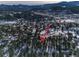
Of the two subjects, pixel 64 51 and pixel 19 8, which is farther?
pixel 19 8

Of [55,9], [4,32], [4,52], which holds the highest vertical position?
[55,9]

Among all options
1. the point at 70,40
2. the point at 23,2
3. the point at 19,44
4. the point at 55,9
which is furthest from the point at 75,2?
the point at 19,44

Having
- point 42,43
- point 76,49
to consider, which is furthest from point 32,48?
point 76,49

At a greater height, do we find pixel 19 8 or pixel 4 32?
pixel 19 8

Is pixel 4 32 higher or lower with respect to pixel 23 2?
lower

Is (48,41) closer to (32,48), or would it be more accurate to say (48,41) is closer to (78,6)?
(32,48)

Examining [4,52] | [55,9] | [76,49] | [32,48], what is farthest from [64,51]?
[4,52]

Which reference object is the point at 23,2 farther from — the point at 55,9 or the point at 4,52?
the point at 4,52

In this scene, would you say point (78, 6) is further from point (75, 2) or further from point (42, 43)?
point (42, 43)
